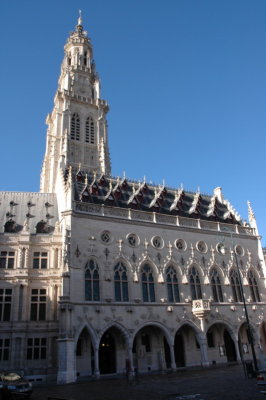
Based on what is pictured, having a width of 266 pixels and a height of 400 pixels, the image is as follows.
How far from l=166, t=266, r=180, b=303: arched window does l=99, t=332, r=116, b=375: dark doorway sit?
288 inches

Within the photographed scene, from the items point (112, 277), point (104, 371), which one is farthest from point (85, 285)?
point (104, 371)

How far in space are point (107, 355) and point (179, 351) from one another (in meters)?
8.13

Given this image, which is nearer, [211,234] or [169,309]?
[169,309]

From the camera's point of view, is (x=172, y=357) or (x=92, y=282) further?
(x=172, y=357)

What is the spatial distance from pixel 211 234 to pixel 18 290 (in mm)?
22879

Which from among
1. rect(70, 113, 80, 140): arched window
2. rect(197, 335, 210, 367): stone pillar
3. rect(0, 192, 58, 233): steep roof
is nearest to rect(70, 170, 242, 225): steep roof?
rect(0, 192, 58, 233): steep roof

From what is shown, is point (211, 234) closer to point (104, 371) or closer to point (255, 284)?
point (255, 284)

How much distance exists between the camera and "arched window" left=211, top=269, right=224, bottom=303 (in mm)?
37750

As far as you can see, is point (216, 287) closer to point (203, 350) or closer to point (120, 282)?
point (203, 350)

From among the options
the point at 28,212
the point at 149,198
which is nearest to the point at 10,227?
the point at 28,212

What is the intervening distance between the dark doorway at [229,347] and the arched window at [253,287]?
5.43 metres

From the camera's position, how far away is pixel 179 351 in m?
35.1

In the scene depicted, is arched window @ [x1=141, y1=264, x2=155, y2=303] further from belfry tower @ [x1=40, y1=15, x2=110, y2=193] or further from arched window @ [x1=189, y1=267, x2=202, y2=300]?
belfry tower @ [x1=40, y1=15, x2=110, y2=193]

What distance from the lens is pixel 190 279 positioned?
37.0 metres
